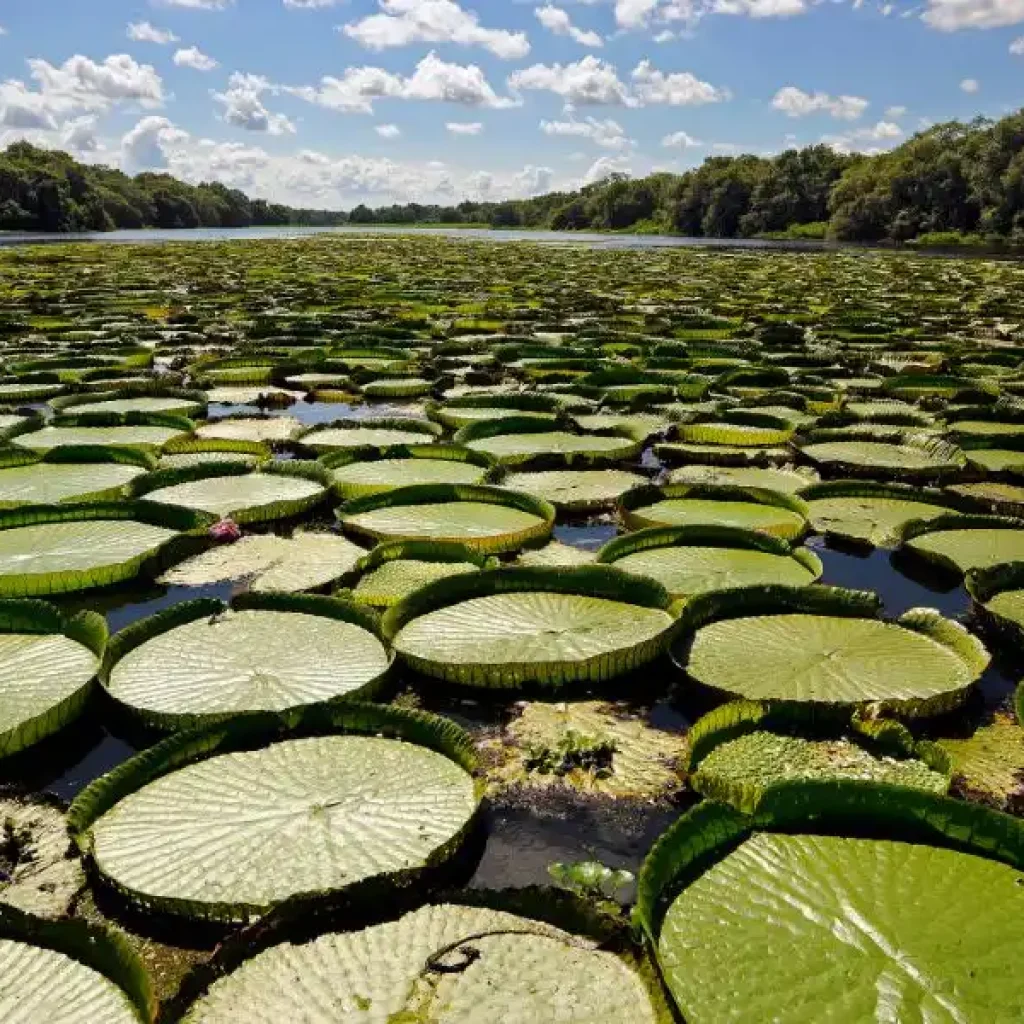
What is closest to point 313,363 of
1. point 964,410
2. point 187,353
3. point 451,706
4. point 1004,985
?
point 187,353

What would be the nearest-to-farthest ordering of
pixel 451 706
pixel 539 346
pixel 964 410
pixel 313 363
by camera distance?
pixel 451 706 < pixel 964 410 < pixel 313 363 < pixel 539 346

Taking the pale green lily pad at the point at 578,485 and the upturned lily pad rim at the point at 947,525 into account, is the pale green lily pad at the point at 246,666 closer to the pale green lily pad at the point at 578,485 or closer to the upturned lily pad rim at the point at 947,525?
the pale green lily pad at the point at 578,485

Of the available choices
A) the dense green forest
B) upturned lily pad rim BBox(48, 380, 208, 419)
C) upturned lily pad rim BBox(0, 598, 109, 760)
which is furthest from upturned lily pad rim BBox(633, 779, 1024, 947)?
the dense green forest

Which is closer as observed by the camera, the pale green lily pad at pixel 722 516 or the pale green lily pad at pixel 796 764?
the pale green lily pad at pixel 796 764

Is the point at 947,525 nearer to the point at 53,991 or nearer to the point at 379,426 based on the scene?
the point at 379,426

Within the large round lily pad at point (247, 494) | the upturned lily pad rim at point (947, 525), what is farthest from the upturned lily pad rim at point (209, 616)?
the upturned lily pad rim at point (947, 525)

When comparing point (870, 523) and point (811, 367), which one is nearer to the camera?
point (870, 523)

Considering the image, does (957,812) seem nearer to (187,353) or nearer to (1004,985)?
(1004,985)

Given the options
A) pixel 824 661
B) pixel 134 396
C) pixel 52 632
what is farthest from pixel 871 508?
pixel 134 396
